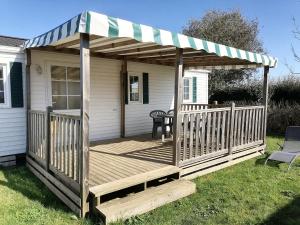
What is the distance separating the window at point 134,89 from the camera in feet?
24.8

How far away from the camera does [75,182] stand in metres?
3.47

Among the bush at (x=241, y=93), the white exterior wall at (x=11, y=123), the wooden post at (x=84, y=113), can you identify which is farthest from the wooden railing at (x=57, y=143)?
the bush at (x=241, y=93)

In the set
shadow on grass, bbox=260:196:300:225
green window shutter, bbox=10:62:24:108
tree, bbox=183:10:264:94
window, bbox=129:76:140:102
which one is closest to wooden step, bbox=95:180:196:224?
shadow on grass, bbox=260:196:300:225

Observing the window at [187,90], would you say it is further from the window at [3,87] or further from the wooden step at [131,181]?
the window at [3,87]

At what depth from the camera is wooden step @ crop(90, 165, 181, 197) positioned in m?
3.33

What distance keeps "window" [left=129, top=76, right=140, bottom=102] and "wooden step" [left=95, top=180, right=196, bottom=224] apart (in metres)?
3.88

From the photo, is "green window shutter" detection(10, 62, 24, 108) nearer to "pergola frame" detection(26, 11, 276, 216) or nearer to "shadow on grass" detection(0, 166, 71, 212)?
"pergola frame" detection(26, 11, 276, 216)

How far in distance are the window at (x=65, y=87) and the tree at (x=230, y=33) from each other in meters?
11.5

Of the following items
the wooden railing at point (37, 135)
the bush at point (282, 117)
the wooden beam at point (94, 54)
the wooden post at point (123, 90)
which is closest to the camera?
the wooden railing at point (37, 135)

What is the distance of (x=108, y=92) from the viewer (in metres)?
6.97

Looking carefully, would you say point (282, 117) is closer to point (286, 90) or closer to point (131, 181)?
point (286, 90)

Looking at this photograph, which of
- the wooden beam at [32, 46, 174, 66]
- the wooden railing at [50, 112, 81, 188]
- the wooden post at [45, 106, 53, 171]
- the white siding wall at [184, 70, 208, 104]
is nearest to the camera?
the wooden railing at [50, 112, 81, 188]

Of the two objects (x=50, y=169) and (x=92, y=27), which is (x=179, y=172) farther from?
(x=92, y=27)

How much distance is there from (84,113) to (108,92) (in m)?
3.81
